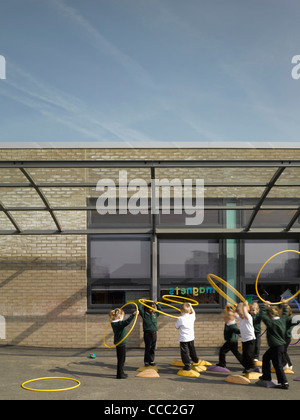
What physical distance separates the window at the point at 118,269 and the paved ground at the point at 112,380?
1483 mm

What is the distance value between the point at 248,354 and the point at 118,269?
4572 mm

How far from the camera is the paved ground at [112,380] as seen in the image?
7.66 m

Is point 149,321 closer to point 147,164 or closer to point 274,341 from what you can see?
point 274,341

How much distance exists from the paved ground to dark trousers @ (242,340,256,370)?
49cm

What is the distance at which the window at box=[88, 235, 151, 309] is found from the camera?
1251 cm

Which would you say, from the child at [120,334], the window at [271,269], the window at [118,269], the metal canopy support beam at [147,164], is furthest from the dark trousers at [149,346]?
the window at [271,269]

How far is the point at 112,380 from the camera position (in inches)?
346

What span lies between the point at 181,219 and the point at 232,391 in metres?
5.53

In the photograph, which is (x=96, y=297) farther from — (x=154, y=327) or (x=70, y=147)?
(x=70, y=147)

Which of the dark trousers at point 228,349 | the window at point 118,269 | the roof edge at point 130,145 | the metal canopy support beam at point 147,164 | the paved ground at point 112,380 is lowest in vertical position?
the paved ground at point 112,380

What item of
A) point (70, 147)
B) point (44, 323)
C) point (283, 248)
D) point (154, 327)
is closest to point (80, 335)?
point (44, 323)

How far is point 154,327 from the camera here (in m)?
10.1

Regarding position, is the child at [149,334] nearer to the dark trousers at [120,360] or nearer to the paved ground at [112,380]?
the paved ground at [112,380]

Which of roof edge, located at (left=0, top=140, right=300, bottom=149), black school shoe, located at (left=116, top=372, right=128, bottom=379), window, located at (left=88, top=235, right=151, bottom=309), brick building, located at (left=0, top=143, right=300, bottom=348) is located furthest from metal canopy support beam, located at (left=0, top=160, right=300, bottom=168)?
black school shoe, located at (left=116, top=372, right=128, bottom=379)
